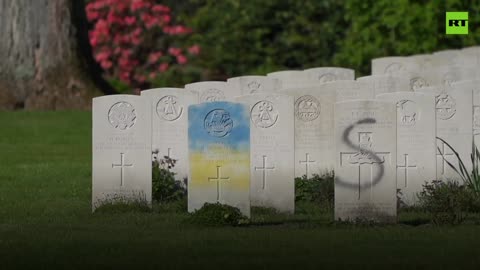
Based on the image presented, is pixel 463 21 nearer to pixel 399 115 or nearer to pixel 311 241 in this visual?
pixel 399 115

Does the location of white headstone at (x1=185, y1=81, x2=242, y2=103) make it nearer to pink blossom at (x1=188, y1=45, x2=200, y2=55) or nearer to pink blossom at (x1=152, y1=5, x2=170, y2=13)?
pink blossom at (x1=188, y1=45, x2=200, y2=55)

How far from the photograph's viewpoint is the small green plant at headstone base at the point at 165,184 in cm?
1777

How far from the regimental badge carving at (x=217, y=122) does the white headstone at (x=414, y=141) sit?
2.19 meters

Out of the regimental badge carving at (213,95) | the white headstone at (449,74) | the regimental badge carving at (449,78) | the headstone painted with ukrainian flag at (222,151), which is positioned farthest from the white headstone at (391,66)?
the headstone painted with ukrainian flag at (222,151)

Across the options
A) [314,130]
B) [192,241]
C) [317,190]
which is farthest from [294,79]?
[192,241]

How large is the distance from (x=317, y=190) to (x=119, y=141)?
205 cm

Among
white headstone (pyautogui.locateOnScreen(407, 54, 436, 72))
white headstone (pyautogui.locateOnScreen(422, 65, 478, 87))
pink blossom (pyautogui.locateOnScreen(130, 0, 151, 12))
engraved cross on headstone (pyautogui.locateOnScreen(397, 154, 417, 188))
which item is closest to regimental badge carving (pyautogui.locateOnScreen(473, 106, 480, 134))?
engraved cross on headstone (pyautogui.locateOnScreen(397, 154, 417, 188))

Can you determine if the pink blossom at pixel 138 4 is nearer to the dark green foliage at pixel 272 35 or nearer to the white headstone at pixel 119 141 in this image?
the dark green foliage at pixel 272 35

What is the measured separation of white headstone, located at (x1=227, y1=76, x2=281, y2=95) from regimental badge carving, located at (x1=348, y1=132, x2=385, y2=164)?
5.17m

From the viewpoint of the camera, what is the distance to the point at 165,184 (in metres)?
17.8

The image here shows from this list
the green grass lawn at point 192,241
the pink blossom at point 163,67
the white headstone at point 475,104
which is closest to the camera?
the green grass lawn at point 192,241

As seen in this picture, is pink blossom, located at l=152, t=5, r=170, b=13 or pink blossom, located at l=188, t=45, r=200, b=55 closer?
pink blossom, located at l=188, t=45, r=200, b=55

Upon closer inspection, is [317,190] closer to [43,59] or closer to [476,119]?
[476,119]

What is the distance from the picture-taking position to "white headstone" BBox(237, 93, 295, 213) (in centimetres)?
1666
